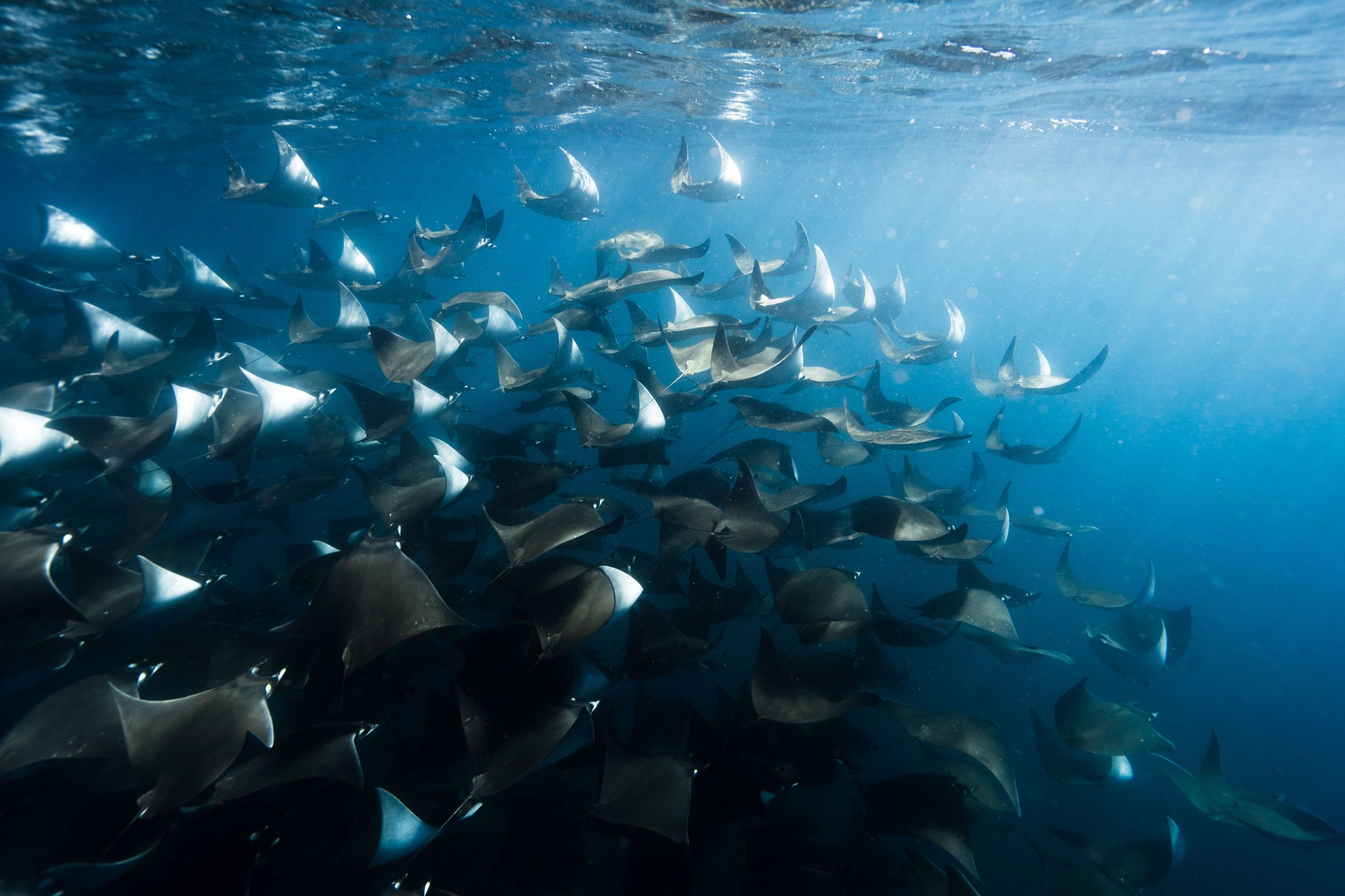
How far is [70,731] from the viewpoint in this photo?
263cm

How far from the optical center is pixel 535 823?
293 cm

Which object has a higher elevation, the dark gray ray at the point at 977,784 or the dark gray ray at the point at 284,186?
the dark gray ray at the point at 284,186

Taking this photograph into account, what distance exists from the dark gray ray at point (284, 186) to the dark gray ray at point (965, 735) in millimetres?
9479

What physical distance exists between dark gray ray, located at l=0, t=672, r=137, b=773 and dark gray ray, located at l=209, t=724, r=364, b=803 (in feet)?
2.84

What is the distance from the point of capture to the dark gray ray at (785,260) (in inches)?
266

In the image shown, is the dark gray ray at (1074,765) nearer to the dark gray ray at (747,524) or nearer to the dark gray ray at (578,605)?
the dark gray ray at (747,524)

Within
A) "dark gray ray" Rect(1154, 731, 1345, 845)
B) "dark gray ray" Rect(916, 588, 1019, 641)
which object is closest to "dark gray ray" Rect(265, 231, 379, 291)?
"dark gray ray" Rect(916, 588, 1019, 641)

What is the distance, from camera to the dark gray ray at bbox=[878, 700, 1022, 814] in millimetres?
3094

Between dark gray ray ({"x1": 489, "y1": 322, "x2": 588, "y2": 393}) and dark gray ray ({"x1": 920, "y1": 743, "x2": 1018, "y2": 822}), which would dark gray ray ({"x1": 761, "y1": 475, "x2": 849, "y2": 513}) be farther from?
dark gray ray ({"x1": 489, "y1": 322, "x2": 588, "y2": 393})

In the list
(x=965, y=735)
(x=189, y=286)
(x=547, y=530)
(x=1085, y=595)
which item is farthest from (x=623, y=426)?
(x=189, y=286)

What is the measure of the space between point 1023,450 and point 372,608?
6096 mm

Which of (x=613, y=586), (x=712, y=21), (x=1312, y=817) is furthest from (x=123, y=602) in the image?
(x=712, y=21)

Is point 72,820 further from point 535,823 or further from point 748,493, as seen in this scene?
point 748,493

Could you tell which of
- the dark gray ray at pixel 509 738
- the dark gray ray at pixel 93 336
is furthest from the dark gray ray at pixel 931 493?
the dark gray ray at pixel 93 336
